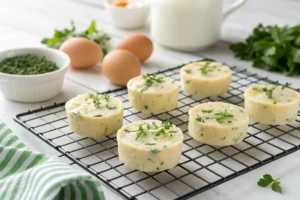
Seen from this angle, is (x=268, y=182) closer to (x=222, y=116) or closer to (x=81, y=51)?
(x=222, y=116)

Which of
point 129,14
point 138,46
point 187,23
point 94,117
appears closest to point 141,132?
point 94,117

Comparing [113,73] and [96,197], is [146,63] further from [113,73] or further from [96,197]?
[96,197]

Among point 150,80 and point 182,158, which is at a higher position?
point 150,80

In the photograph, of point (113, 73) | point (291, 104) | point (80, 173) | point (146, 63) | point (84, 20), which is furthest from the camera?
point (84, 20)

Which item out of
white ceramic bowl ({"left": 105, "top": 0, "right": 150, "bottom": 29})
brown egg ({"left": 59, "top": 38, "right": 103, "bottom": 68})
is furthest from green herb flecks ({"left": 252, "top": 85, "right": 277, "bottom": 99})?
white ceramic bowl ({"left": 105, "top": 0, "right": 150, "bottom": 29})

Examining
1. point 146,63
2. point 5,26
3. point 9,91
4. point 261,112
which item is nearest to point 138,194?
point 261,112

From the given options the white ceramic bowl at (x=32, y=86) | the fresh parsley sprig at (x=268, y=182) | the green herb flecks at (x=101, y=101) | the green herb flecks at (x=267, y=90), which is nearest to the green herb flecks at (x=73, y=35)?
the white ceramic bowl at (x=32, y=86)
